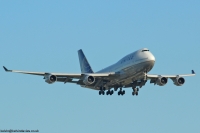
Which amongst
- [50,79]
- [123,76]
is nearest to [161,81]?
[123,76]

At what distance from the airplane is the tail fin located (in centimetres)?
836

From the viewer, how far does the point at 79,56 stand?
408 feet

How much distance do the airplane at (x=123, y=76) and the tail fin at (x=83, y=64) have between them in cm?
836

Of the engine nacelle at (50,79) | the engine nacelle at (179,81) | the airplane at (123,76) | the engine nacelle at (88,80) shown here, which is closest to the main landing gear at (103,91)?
the airplane at (123,76)

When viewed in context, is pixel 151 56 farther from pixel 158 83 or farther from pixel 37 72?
pixel 37 72

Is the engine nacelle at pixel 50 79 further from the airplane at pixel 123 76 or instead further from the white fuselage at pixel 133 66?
the white fuselage at pixel 133 66

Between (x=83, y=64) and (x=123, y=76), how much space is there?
22096 millimetres

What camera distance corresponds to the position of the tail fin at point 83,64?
117 meters

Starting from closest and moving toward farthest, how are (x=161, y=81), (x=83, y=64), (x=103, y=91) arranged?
(x=103, y=91) → (x=161, y=81) → (x=83, y=64)

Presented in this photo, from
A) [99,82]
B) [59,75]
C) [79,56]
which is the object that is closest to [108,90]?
[99,82]

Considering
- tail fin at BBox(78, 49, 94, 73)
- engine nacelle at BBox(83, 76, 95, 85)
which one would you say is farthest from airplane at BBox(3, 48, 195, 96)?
tail fin at BBox(78, 49, 94, 73)

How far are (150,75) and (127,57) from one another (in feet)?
19.5

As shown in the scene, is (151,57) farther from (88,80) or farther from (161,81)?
(88,80)

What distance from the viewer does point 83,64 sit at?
12019cm
